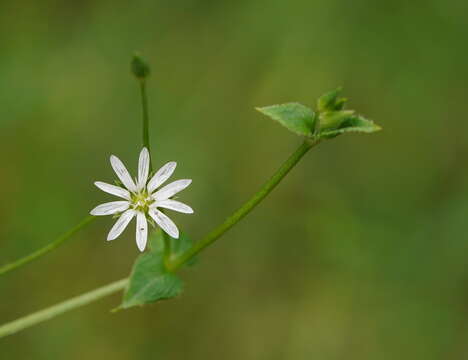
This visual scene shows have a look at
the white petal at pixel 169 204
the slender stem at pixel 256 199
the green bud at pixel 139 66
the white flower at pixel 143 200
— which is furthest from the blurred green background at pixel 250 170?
the green bud at pixel 139 66

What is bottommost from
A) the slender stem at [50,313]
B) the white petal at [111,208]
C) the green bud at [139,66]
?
the slender stem at [50,313]

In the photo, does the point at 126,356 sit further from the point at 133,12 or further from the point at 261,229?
the point at 133,12

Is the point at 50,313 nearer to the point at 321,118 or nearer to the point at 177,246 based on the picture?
the point at 177,246

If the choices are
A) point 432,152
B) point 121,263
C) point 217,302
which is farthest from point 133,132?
point 432,152

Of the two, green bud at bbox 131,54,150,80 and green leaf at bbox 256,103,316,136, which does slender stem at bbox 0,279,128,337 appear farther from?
green leaf at bbox 256,103,316,136

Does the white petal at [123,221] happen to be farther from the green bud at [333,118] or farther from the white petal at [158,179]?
the green bud at [333,118]

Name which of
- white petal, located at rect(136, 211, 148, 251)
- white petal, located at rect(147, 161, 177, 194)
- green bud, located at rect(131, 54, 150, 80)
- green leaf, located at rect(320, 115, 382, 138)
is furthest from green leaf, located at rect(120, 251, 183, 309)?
green leaf, located at rect(320, 115, 382, 138)

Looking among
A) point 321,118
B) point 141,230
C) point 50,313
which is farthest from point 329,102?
point 50,313
